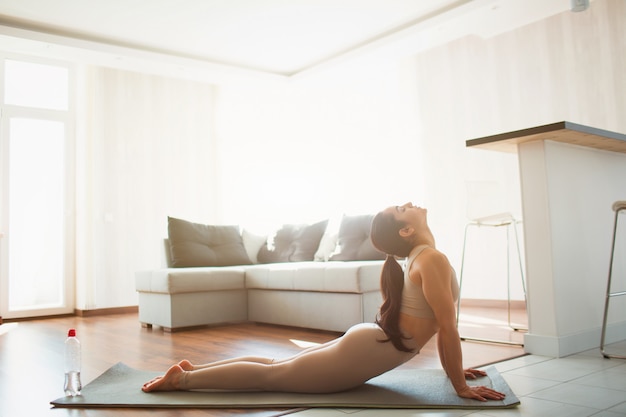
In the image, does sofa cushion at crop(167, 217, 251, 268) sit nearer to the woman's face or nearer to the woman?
the woman

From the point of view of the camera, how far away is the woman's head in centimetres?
220

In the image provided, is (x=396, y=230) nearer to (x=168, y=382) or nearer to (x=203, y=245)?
(x=168, y=382)

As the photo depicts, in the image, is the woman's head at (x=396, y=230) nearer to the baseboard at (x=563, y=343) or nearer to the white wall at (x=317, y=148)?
the baseboard at (x=563, y=343)

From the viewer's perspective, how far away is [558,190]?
3084 mm

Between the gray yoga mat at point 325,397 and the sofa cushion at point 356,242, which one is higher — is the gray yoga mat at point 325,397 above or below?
below

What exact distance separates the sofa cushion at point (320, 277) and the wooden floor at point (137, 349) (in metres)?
0.35

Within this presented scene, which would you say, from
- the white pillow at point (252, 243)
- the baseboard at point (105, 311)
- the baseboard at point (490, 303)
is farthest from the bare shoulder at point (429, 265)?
the baseboard at point (105, 311)

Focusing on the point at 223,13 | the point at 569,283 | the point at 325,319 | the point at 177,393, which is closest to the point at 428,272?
the point at 177,393

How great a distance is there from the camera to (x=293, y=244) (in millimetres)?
5227

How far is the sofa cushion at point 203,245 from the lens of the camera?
16.2 feet

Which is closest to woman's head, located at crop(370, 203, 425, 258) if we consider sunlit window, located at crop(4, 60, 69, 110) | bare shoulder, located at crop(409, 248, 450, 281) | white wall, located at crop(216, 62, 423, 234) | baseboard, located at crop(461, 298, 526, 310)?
bare shoulder, located at crop(409, 248, 450, 281)

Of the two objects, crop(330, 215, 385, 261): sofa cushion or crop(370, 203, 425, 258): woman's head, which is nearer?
crop(370, 203, 425, 258): woman's head

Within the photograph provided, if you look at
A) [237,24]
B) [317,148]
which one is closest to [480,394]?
[237,24]

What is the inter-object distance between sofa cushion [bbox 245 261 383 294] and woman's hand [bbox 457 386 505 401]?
5.65 feet
